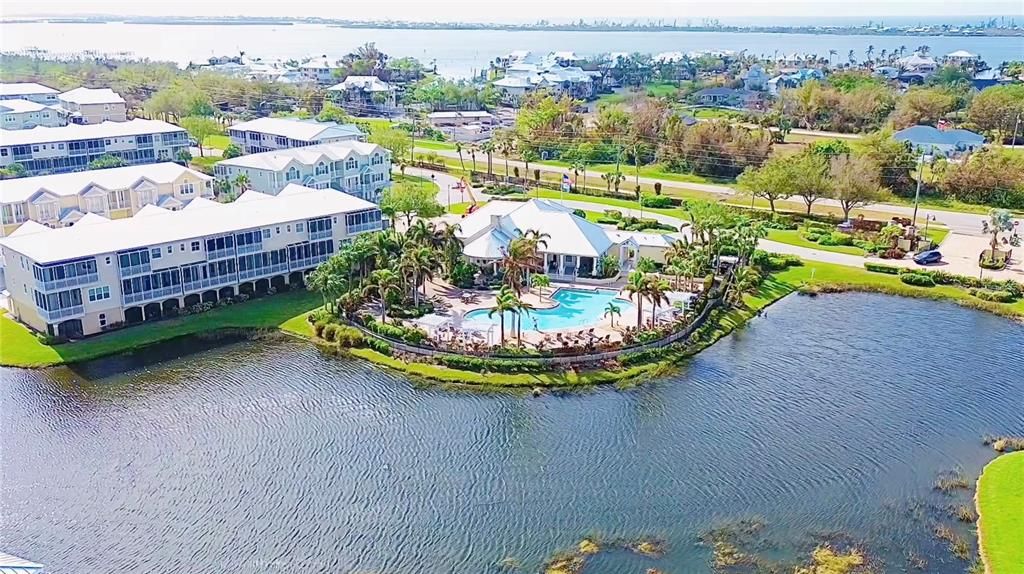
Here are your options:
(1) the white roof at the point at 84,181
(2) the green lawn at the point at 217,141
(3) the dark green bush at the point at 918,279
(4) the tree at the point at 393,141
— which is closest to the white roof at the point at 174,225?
(1) the white roof at the point at 84,181

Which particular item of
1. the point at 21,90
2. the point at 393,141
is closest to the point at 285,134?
the point at 393,141

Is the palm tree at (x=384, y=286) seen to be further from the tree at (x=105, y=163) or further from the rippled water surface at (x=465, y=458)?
the tree at (x=105, y=163)

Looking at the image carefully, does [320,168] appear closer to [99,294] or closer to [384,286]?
[99,294]

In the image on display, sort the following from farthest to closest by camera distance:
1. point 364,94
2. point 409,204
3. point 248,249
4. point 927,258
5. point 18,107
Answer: point 364,94 < point 18,107 < point 409,204 < point 927,258 < point 248,249

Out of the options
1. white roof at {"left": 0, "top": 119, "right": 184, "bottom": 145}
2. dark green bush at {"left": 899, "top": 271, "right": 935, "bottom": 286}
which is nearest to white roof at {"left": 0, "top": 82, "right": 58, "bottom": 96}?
white roof at {"left": 0, "top": 119, "right": 184, "bottom": 145}

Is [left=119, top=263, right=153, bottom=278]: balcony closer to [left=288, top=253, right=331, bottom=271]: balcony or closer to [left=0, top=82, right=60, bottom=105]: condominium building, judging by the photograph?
[left=288, top=253, right=331, bottom=271]: balcony

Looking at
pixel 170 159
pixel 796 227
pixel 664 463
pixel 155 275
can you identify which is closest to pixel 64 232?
→ pixel 155 275
